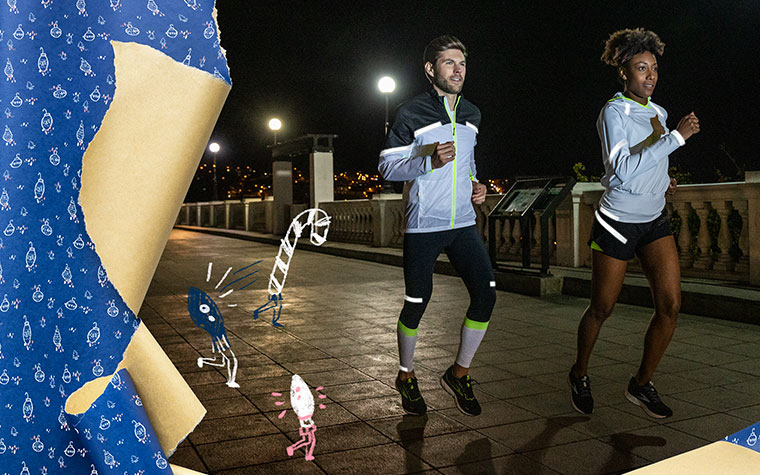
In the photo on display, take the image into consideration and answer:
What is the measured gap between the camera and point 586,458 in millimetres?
3344

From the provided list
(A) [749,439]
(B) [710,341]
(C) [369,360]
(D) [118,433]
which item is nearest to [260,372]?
(C) [369,360]

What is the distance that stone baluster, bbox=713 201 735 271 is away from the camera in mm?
9141

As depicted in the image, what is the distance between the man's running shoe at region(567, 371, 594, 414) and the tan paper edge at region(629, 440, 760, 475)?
2634 millimetres

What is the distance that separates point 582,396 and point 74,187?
365cm

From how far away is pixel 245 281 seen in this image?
12.3 metres

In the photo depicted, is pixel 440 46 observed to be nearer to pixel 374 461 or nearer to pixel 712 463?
pixel 374 461

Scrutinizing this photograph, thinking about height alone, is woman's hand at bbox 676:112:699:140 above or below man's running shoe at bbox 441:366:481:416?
above

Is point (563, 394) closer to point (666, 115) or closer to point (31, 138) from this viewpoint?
point (666, 115)

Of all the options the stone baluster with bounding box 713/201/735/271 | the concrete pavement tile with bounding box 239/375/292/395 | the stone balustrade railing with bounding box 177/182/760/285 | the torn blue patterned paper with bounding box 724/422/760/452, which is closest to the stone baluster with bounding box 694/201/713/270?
the stone balustrade railing with bounding box 177/182/760/285

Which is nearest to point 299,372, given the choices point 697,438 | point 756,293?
point 697,438

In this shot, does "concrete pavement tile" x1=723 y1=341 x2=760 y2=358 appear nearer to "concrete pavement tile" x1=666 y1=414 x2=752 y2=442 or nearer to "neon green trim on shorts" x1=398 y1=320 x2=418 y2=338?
"concrete pavement tile" x1=666 y1=414 x2=752 y2=442

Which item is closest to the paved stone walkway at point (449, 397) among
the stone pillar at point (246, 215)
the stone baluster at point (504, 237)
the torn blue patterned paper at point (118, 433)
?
the torn blue patterned paper at point (118, 433)

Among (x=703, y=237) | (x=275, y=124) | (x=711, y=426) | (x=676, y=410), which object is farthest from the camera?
(x=275, y=124)

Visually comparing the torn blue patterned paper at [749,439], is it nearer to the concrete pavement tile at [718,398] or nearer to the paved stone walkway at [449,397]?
the paved stone walkway at [449,397]
